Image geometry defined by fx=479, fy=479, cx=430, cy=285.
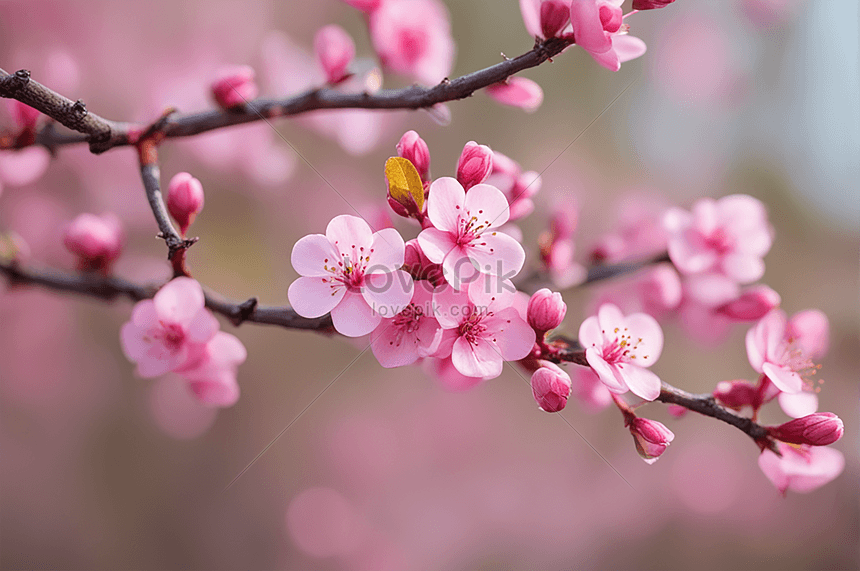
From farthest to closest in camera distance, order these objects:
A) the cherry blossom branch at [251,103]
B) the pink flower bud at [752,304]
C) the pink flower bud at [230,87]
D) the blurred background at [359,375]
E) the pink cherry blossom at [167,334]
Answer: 1. the blurred background at [359,375]
2. the pink flower bud at [752,304]
3. the pink flower bud at [230,87]
4. the pink cherry blossom at [167,334]
5. the cherry blossom branch at [251,103]

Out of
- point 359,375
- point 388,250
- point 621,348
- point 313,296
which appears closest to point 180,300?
point 313,296

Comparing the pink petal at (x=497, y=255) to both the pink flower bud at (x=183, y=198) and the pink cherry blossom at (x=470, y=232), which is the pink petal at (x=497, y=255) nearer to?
the pink cherry blossom at (x=470, y=232)

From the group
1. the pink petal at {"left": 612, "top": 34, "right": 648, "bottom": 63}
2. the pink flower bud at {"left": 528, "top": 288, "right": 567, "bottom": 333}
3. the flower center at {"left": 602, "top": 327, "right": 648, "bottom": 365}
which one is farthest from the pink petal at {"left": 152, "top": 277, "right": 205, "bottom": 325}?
the pink petal at {"left": 612, "top": 34, "right": 648, "bottom": 63}

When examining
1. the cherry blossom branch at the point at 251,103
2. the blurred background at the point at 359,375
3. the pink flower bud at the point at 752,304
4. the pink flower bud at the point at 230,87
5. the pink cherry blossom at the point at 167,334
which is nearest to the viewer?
the cherry blossom branch at the point at 251,103

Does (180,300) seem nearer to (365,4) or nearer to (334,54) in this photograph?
(334,54)

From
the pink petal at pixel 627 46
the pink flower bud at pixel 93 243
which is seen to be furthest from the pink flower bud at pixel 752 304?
the pink flower bud at pixel 93 243

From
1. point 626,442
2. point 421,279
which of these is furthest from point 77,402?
point 626,442

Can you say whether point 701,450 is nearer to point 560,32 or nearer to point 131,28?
point 560,32
